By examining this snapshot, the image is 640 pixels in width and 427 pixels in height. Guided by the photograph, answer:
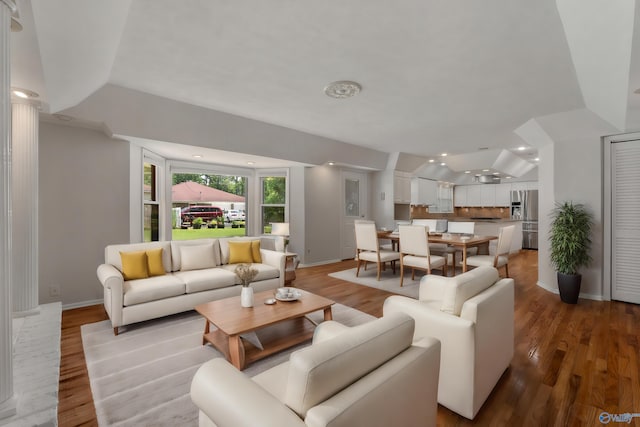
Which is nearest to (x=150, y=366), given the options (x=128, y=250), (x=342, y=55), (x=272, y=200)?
(x=128, y=250)

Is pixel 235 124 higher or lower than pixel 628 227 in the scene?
higher

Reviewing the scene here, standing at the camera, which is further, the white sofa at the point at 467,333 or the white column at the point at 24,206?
the white column at the point at 24,206

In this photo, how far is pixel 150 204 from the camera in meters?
4.57

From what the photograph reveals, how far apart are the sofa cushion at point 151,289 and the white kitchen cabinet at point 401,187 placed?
5305 millimetres

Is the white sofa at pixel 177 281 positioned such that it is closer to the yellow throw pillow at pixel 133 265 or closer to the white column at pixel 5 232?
the yellow throw pillow at pixel 133 265

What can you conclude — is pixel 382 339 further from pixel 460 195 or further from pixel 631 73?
pixel 460 195

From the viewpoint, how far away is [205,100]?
11.2ft

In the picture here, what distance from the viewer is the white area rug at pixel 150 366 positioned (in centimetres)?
171

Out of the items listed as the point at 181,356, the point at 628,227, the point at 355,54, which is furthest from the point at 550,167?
the point at 181,356

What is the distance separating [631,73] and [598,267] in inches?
109

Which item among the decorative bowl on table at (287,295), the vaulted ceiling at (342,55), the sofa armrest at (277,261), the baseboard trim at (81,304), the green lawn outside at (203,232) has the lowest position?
the baseboard trim at (81,304)

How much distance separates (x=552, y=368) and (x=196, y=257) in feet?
12.6

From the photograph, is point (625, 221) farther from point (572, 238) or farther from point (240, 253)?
point (240, 253)

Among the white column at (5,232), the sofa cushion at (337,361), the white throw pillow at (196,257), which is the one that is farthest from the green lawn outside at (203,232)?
the sofa cushion at (337,361)
